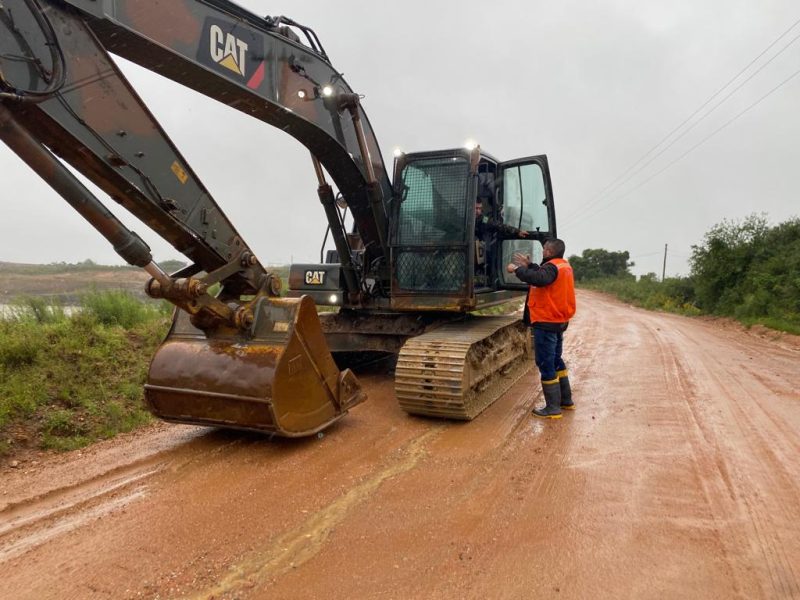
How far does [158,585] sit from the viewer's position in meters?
2.47

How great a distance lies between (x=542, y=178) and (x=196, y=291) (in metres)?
4.59

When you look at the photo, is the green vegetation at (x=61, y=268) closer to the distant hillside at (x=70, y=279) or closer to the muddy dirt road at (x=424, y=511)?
the distant hillside at (x=70, y=279)

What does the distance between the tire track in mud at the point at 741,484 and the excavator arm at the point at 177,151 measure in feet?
9.18

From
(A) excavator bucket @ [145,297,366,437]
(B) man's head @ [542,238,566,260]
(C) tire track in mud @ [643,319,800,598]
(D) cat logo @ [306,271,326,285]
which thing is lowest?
(C) tire track in mud @ [643,319,800,598]

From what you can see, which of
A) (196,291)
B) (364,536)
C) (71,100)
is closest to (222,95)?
(71,100)

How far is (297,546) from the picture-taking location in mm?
2814

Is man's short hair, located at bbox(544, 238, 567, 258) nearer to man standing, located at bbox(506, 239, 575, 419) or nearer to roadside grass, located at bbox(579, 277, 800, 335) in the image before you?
man standing, located at bbox(506, 239, 575, 419)

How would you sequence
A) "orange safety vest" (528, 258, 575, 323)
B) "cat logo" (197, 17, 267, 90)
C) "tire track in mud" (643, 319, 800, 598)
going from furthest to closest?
1. "orange safety vest" (528, 258, 575, 323)
2. "cat logo" (197, 17, 267, 90)
3. "tire track in mud" (643, 319, 800, 598)

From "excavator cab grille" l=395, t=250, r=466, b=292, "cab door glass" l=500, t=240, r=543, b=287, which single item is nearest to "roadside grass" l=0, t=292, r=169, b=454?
"excavator cab grille" l=395, t=250, r=466, b=292

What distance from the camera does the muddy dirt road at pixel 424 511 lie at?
2.54m

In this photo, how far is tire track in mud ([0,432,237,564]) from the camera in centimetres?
289

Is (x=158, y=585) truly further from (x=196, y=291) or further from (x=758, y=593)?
(x=758, y=593)

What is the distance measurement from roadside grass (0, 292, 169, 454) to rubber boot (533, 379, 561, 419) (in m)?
3.72

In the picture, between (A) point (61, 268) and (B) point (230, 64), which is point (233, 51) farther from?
(A) point (61, 268)
